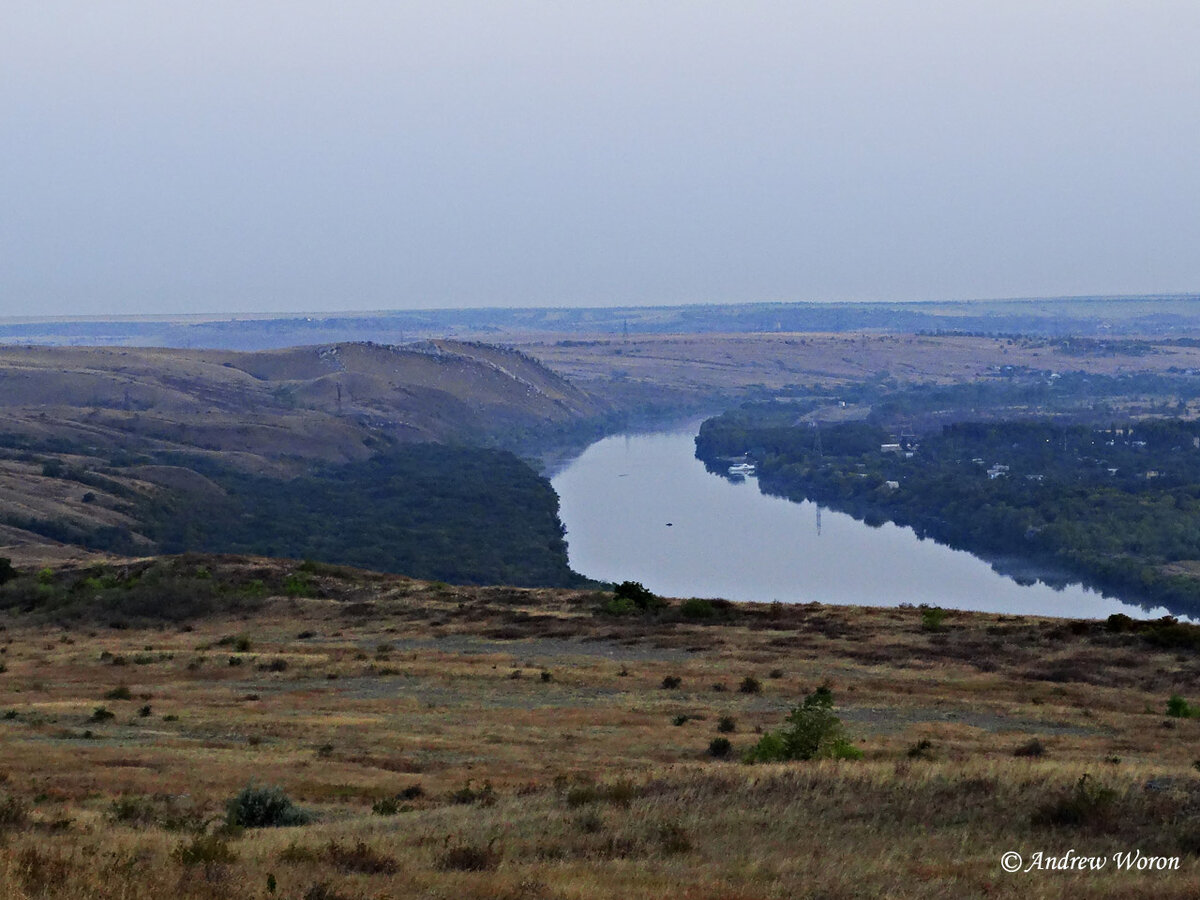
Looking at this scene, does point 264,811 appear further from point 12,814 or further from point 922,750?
point 922,750

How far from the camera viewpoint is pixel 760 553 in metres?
70.1

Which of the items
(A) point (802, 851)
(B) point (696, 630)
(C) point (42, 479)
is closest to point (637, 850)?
(A) point (802, 851)

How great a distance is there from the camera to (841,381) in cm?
18212

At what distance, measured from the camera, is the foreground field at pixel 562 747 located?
7629 millimetres

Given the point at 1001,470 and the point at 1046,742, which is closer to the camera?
the point at 1046,742

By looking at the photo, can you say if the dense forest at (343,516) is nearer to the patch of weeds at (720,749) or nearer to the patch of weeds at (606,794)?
the patch of weeds at (720,749)

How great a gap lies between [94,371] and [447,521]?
66.7 metres

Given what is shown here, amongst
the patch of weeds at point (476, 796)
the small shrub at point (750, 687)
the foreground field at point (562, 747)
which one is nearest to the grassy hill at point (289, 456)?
the foreground field at point (562, 747)

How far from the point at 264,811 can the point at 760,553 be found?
6106 cm

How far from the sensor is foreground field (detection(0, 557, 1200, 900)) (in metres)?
7.63

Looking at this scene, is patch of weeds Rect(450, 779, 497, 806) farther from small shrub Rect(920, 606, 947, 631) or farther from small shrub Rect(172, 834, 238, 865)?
small shrub Rect(920, 606, 947, 631)

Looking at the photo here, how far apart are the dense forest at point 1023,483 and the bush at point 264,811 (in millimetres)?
54903

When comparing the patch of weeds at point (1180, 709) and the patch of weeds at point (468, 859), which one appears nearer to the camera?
the patch of weeds at point (468, 859)

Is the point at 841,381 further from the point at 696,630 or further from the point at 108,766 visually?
the point at 108,766
